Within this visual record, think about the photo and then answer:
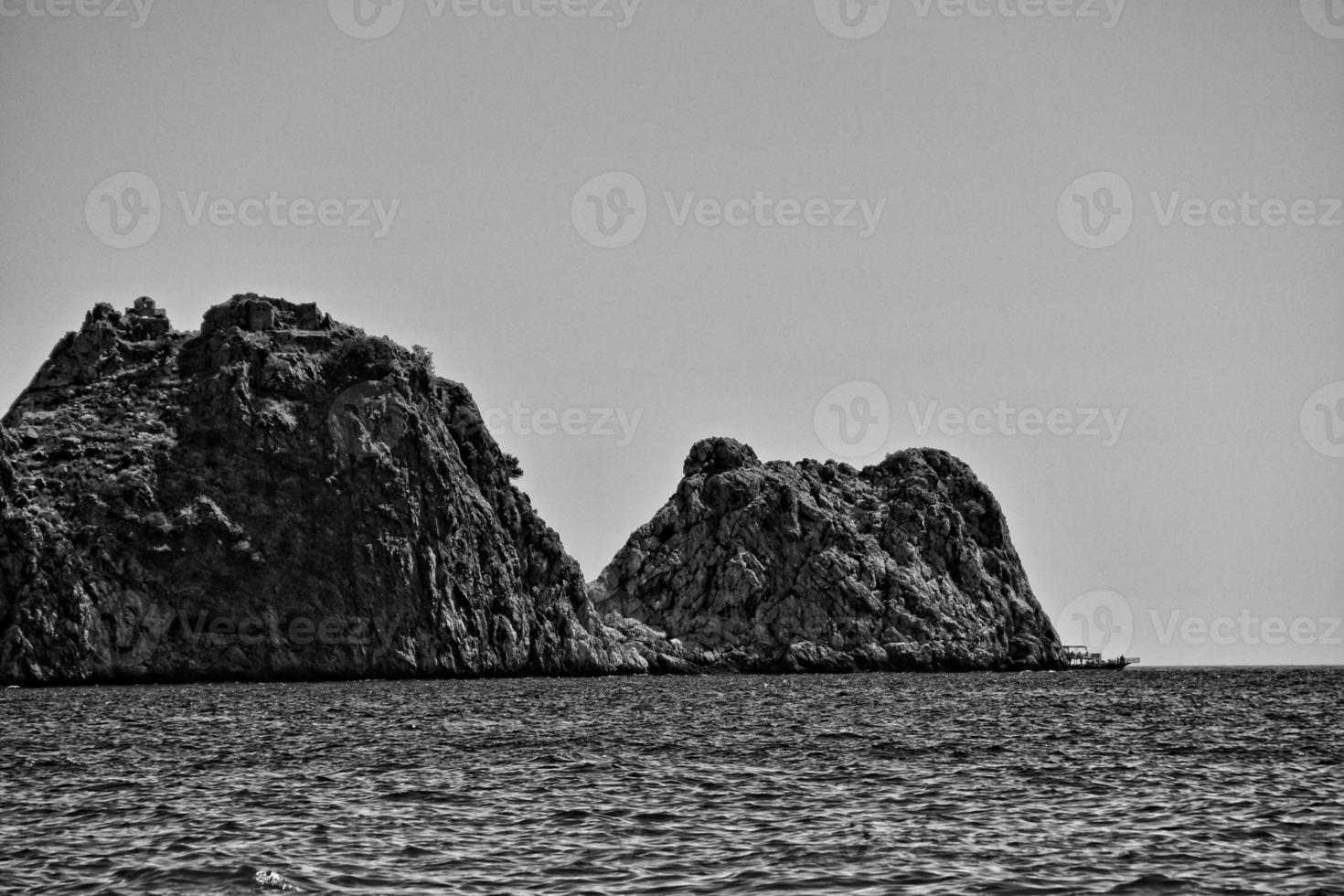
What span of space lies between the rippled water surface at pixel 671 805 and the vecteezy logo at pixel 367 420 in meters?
79.1

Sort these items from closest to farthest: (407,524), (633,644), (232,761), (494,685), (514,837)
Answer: (514,837)
(232,761)
(494,685)
(407,524)
(633,644)

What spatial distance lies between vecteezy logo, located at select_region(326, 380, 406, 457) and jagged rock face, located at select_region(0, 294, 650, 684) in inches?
8.0

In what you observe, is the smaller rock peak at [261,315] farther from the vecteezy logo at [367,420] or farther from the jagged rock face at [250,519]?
the vecteezy logo at [367,420]

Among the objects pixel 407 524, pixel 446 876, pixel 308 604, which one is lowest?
pixel 446 876

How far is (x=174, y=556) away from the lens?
411 ft

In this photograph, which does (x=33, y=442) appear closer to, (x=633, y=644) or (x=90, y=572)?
(x=90, y=572)

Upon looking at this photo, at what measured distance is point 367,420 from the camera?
142 meters

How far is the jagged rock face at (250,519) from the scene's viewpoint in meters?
119

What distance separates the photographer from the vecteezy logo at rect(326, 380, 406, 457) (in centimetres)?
13900

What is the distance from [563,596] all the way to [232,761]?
120 m

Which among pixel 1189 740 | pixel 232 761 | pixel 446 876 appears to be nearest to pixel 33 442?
pixel 232 761

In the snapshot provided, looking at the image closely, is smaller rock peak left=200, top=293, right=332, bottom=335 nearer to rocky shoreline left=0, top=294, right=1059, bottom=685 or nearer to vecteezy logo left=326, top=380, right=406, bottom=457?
rocky shoreline left=0, top=294, right=1059, bottom=685

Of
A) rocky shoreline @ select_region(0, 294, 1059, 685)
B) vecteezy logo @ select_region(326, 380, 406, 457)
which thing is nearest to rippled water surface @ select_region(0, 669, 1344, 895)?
rocky shoreline @ select_region(0, 294, 1059, 685)

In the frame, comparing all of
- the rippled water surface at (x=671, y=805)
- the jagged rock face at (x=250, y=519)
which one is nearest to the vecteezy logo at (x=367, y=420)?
the jagged rock face at (x=250, y=519)
